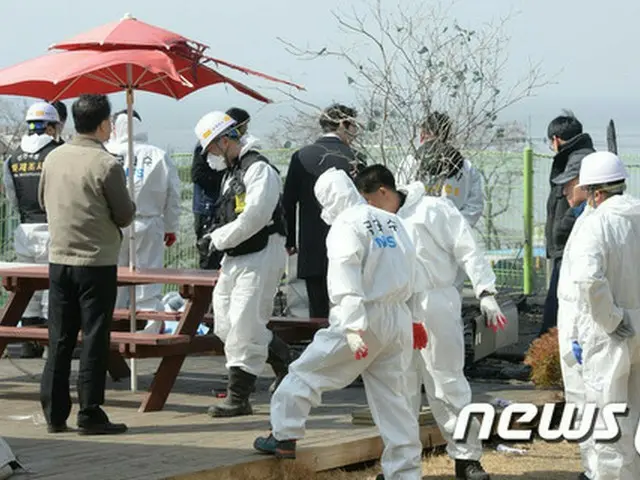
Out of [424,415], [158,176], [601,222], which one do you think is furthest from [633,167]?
[601,222]

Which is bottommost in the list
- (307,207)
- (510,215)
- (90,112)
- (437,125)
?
(510,215)

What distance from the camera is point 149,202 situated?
1252 centimetres

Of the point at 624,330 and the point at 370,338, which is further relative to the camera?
the point at 624,330

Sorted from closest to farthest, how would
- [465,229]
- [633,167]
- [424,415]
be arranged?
[465,229], [424,415], [633,167]

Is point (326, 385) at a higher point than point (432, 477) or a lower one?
higher

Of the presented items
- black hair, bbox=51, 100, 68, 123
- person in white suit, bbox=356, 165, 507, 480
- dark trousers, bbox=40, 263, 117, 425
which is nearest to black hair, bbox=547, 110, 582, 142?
person in white suit, bbox=356, 165, 507, 480

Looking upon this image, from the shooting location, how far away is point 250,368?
983cm

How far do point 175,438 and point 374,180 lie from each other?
194 cm

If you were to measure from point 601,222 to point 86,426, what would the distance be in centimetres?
318

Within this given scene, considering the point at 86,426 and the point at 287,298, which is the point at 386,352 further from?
the point at 287,298

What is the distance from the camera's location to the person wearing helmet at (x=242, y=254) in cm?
966

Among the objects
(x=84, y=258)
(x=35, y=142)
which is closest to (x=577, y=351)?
(x=84, y=258)

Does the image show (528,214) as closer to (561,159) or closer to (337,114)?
(561,159)

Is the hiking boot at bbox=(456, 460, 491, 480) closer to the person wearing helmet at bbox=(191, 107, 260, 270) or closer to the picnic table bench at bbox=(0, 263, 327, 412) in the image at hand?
the picnic table bench at bbox=(0, 263, 327, 412)
